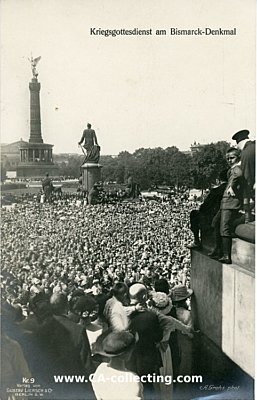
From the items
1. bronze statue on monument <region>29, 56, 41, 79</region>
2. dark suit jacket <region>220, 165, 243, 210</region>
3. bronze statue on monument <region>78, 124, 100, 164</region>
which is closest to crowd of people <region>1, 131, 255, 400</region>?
dark suit jacket <region>220, 165, 243, 210</region>

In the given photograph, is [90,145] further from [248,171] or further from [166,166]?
[248,171]

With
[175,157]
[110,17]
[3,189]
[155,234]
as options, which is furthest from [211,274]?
[110,17]

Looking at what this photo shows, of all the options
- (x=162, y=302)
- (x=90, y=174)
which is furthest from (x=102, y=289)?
(x=90, y=174)

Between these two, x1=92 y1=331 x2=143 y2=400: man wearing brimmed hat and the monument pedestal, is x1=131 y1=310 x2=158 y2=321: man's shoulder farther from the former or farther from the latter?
the monument pedestal

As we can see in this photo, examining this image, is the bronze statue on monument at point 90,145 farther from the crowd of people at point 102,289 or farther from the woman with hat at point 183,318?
the woman with hat at point 183,318

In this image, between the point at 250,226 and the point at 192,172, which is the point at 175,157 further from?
the point at 250,226
